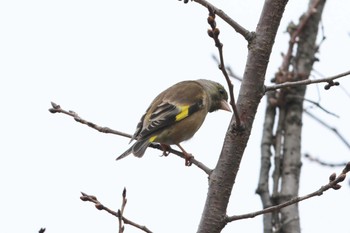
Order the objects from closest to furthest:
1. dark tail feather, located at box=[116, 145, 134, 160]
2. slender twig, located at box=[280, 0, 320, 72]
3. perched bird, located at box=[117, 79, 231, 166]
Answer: dark tail feather, located at box=[116, 145, 134, 160] → perched bird, located at box=[117, 79, 231, 166] → slender twig, located at box=[280, 0, 320, 72]

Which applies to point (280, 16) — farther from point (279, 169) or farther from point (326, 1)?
point (326, 1)

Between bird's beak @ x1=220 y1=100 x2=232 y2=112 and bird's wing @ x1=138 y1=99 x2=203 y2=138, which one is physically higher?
bird's beak @ x1=220 y1=100 x2=232 y2=112

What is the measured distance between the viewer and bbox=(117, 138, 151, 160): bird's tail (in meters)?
5.97

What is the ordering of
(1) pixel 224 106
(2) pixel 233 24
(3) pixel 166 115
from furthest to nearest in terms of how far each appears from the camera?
(1) pixel 224 106 → (3) pixel 166 115 → (2) pixel 233 24

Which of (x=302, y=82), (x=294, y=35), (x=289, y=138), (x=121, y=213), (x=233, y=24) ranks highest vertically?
(x=294, y=35)

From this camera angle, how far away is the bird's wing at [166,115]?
659 cm

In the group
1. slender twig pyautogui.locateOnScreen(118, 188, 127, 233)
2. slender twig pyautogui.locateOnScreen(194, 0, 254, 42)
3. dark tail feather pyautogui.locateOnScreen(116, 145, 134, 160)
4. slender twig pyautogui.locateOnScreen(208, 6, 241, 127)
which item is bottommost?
slender twig pyautogui.locateOnScreen(118, 188, 127, 233)

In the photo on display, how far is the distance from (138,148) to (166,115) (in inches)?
37.4

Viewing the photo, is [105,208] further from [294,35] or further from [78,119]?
[294,35]

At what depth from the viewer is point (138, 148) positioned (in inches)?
238

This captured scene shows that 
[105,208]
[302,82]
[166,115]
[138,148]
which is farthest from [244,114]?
[166,115]

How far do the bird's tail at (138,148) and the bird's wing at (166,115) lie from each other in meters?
0.17

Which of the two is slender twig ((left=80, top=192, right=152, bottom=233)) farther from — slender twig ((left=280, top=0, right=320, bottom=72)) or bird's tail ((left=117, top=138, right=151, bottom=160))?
slender twig ((left=280, top=0, right=320, bottom=72))

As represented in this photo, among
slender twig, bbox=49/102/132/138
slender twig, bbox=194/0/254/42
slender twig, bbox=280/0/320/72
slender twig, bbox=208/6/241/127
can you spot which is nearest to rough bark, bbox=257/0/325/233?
slender twig, bbox=280/0/320/72
